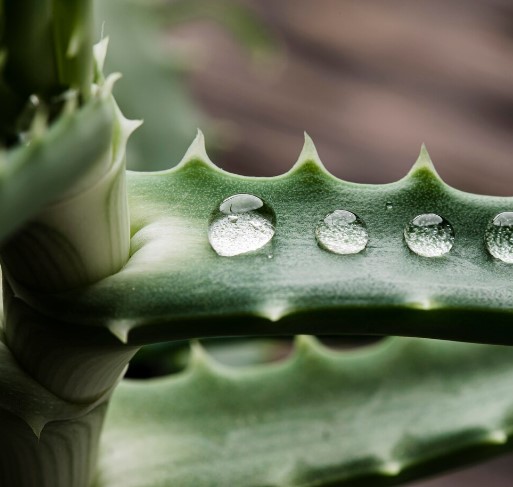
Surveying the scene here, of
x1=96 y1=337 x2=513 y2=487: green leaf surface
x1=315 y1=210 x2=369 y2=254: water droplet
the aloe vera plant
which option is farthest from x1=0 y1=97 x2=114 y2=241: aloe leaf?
x1=96 y1=337 x2=513 y2=487: green leaf surface

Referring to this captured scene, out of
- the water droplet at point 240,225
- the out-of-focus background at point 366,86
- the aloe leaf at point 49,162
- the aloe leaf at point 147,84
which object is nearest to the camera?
the aloe leaf at point 49,162

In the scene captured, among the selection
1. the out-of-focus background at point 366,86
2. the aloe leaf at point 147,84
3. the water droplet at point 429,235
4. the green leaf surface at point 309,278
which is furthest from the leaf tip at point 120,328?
the out-of-focus background at point 366,86

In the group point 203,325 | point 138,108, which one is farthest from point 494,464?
point 203,325

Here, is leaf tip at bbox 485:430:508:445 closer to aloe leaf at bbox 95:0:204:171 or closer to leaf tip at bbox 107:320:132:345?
leaf tip at bbox 107:320:132:345

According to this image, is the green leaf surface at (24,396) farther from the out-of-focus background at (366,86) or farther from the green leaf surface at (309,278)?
the out-of-focus background at (366,86)

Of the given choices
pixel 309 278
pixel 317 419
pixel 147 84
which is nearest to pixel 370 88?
pixel 147 84

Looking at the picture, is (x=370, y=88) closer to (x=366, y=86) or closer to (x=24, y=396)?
(x=366, y=86)

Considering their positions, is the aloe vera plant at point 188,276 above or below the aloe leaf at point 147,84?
above

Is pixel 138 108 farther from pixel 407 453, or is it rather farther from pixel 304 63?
pixel 304 63
